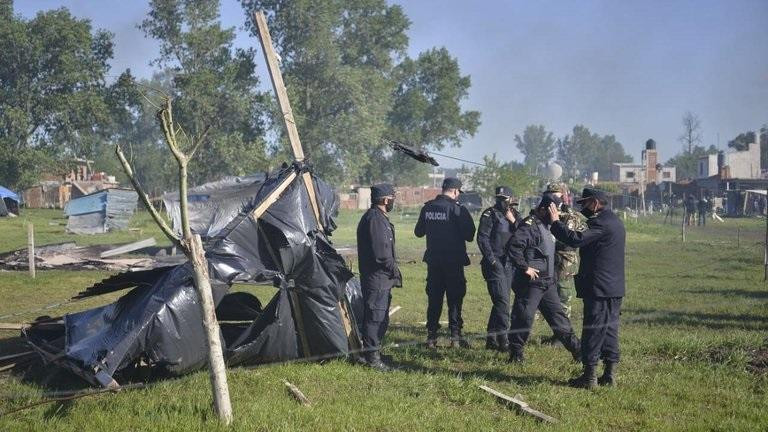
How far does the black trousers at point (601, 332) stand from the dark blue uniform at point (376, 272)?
84.5 inches

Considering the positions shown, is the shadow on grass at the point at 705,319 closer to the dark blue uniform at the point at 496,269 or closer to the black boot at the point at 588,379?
the dark blue uniform at the point at 496,269

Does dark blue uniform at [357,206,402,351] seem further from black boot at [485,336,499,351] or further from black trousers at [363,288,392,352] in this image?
black boot at [485,336,499,351]

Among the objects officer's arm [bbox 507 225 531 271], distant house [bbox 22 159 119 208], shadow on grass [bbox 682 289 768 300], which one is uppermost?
distant house [bbox 22 159 119 208]

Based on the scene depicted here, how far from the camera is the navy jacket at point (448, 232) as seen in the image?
9.27m

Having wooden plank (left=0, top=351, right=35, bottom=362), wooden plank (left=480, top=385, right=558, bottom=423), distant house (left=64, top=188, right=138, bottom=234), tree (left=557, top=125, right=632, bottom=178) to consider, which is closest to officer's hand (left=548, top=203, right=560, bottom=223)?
wooden plank (left=480, top=385, right=558, bottom=423)

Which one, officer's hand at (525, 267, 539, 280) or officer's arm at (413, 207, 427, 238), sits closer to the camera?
officer's hand at (525, 267, 539, 280)

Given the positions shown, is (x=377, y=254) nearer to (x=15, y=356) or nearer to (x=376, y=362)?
(x=376, y=362)

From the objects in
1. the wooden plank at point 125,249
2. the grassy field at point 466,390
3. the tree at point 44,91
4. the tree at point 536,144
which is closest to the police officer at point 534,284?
the grassy field at point 466,390

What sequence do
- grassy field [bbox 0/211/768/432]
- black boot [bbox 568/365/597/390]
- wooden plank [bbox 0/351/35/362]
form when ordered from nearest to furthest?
1. grassy field [bbox 0/211/768/432]
2. black boot [bbox 568/365/597/390]
3. wooden plank [bbox 0/351/35/362]

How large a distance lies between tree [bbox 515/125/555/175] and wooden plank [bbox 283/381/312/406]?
170 meters

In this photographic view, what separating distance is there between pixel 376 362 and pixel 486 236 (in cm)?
234

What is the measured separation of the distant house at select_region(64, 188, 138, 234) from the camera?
105 ft

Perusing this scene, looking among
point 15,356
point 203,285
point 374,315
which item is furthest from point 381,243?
point 15,356

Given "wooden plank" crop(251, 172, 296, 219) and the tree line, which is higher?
the tree line
